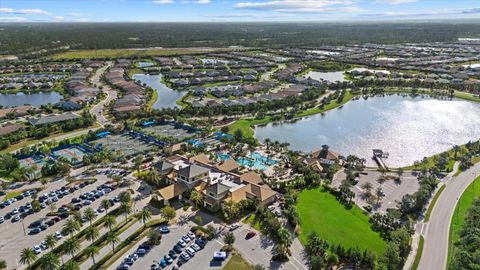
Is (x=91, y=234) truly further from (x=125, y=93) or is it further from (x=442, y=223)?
(x=125, y=93)

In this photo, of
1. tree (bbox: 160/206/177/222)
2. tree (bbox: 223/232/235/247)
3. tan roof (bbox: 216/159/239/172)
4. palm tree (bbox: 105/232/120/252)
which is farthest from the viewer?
tan roof (bbox: 216/159/239/172)

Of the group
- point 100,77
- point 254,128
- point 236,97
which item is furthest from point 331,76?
point 100,77

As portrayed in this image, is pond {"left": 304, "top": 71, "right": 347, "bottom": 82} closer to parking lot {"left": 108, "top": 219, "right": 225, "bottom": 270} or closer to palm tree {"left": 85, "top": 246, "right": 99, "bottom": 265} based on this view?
parking lot {"left": 108, "top": 219, "right": 225, "bottom": 270}

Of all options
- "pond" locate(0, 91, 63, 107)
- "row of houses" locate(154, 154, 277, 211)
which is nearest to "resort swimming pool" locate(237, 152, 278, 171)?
"row of houses" locate(154, 154, 277, 211)

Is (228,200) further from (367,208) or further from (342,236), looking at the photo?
(367,208)

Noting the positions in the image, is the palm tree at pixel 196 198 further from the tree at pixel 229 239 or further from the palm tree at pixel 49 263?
the palm tree at pixel 49 263

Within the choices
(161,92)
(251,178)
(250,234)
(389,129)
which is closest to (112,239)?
(250,234)
